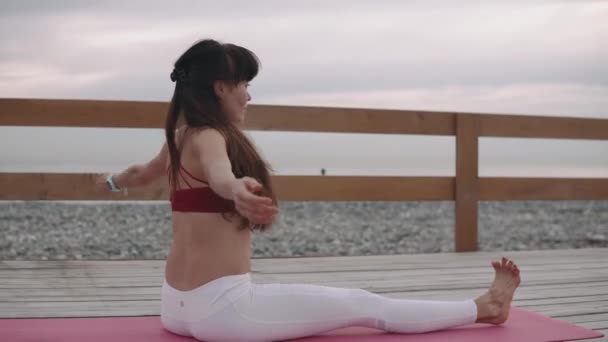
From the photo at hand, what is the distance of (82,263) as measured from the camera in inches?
198

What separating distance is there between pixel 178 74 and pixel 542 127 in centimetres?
433

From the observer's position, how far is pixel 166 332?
2830 millimetres

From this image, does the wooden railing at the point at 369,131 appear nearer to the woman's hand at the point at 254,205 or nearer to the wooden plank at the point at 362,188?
the wooden plank at the point at 362,188

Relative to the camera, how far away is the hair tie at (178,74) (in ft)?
8.45

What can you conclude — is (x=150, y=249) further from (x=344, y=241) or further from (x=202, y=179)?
(x=202, y=179)

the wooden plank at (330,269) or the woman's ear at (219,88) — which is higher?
the woman's ear at (219,88)

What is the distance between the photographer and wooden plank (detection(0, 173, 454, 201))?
203 inches

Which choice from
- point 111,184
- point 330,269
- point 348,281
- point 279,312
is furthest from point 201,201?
point 330,269

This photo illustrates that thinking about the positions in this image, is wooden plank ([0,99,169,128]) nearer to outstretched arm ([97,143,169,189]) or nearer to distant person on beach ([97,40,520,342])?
outstretched arm ([97,143,169,189])

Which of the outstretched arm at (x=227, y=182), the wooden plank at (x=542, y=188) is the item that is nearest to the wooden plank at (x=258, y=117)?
the wooden plank at (x=542, y=188)

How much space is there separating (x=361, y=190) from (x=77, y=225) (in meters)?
9.32

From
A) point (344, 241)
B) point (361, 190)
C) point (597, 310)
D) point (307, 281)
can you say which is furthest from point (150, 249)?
point (597, 310)


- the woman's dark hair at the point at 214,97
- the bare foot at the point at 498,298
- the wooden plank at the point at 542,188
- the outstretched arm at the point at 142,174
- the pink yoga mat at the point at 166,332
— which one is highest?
the woman's dark hair at the point at 214,97

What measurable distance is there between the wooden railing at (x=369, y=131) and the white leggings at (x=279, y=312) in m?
2.49
